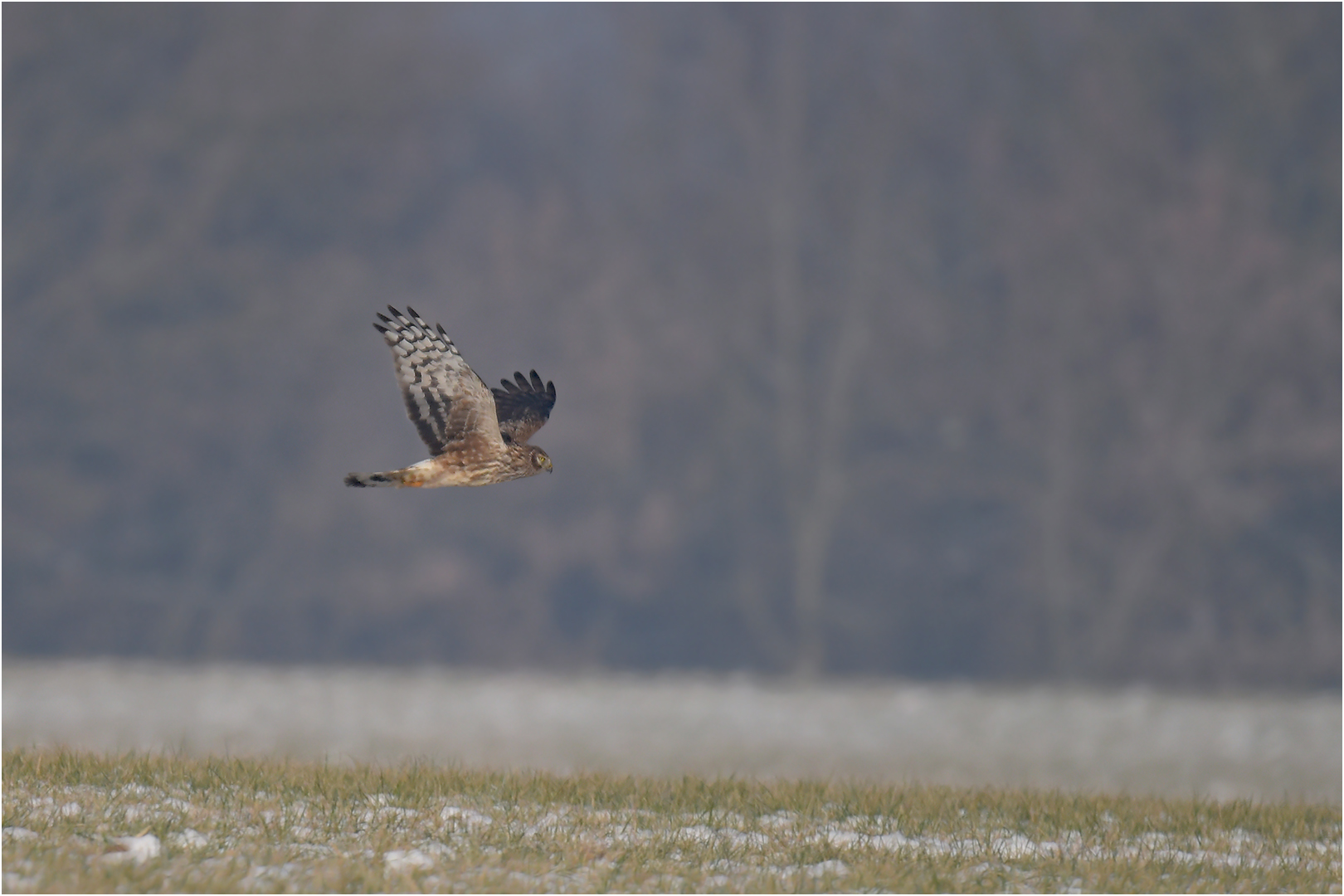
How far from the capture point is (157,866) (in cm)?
587

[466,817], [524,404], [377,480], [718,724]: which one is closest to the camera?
[377,480]

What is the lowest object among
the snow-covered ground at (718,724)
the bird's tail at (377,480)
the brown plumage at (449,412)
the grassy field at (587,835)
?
the snow-covered ground at (718,724)

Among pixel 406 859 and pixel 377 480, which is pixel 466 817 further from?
pixel 377 480

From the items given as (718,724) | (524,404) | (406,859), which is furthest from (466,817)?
Result: (718,724)

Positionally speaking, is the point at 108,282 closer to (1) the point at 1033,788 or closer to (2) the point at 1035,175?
(2) the point at 1035,175

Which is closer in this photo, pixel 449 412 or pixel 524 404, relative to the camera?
pixel 449 412

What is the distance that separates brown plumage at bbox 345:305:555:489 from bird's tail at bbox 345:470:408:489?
13 centimetres

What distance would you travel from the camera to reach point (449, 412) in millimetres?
6723

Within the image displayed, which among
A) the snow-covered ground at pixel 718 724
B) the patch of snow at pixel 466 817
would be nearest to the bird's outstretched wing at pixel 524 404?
the patch of snow at pixel 466 817

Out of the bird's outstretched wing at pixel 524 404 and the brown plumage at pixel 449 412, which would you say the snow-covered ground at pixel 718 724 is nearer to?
the bird's outstretched wing at pixel 524 404

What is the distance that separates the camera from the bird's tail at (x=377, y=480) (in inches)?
239

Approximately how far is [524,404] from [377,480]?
2147mm

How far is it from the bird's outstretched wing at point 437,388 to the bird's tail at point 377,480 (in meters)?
0.48

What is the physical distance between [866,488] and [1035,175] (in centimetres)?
600
